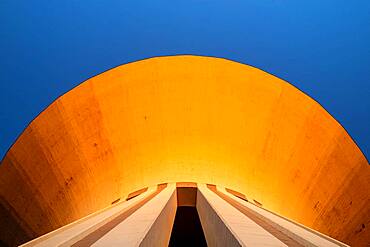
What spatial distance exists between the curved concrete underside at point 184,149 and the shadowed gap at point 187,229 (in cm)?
231

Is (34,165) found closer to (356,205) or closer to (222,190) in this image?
(222,190)

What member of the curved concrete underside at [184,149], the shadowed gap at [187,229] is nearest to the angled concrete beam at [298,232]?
the curved concrete underside at [184,149]

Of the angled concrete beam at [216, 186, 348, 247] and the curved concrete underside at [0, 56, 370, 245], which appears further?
the curved concrete underside at [0, 56, 370, 245]

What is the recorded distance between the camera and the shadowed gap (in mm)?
9198

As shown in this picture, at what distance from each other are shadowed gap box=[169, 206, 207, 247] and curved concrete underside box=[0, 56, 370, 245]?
231 cm

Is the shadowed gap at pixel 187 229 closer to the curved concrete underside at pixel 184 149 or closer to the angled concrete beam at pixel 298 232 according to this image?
the curved concrete underside at pixel 184 149

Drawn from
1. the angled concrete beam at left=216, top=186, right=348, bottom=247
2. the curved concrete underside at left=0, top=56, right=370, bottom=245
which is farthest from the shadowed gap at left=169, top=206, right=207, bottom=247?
the angled concrete beam at left=216, top=186, right=348, bottom=247

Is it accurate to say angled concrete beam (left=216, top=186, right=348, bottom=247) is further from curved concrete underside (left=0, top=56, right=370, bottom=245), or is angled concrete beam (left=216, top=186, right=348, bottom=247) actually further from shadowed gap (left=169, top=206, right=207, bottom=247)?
shadowed gap (left=169, top=206, right=207, bottom=247)

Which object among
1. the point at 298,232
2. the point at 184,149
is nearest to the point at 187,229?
the point at 184,149

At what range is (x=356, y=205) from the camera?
6.27 m

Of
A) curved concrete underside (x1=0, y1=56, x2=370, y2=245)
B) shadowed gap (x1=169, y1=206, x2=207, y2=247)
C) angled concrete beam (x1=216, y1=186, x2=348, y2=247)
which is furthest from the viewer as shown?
shadowed gap (x1=169, y1=206, x2=207, y2=247)

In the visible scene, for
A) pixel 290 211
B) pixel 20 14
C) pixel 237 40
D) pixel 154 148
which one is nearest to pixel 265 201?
pixel 290 211

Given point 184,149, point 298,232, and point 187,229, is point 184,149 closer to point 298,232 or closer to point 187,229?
point 187,229

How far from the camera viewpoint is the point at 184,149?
707 cm
